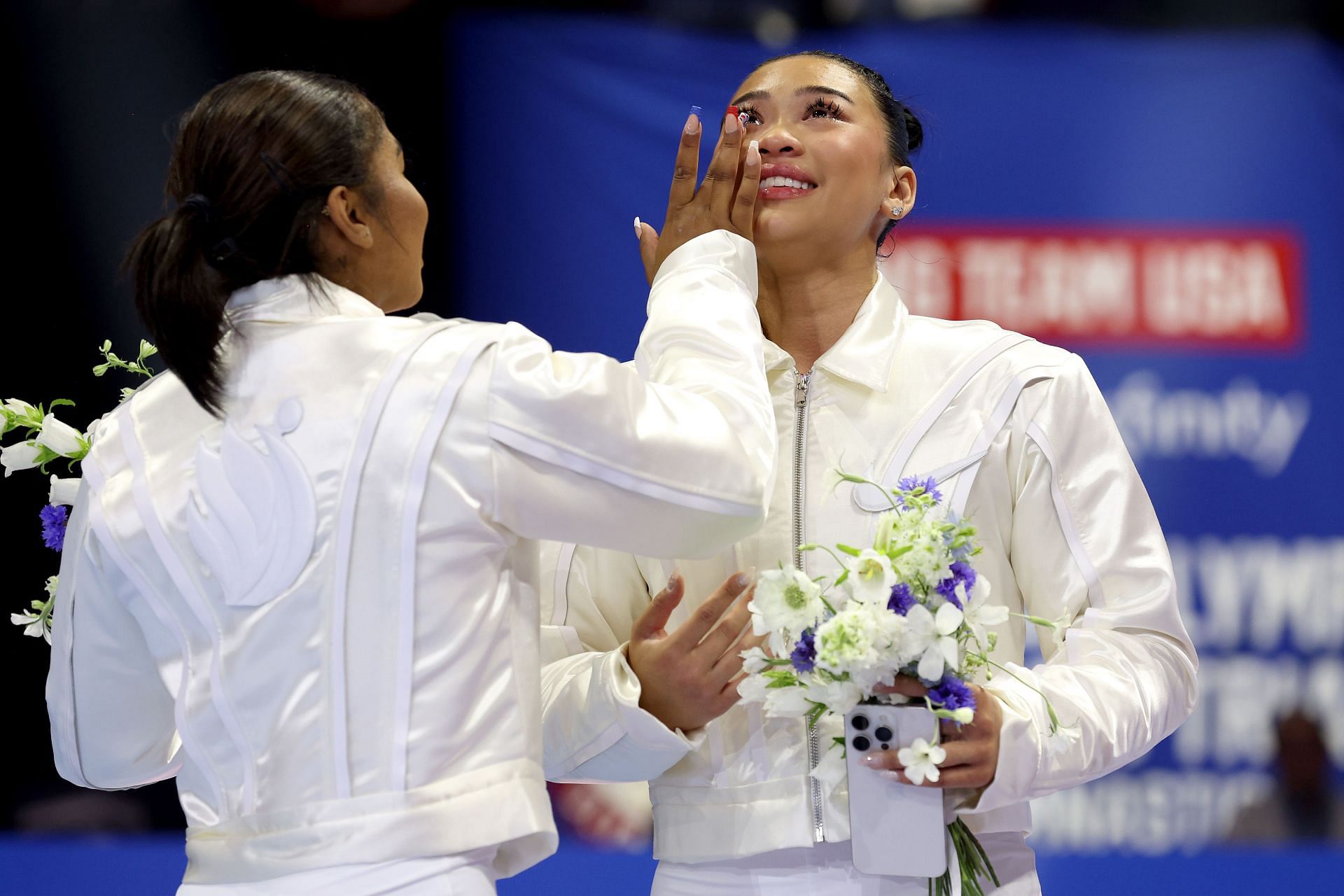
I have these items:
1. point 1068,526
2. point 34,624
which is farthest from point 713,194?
point 34,624

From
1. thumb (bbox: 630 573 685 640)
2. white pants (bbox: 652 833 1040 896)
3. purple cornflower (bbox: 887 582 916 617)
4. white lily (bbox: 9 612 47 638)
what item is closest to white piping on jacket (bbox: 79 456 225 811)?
white lily (bbox: 9 612 47 638)

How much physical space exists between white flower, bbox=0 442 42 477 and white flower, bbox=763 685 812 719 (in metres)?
1.15

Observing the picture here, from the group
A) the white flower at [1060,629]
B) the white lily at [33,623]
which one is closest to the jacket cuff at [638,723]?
the white flower at [1060,629]

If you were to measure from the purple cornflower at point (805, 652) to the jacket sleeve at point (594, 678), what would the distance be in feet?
1.03

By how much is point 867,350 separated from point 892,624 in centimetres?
69

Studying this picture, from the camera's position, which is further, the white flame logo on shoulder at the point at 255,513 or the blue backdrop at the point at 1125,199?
the blue backdrop at the point at 1125,199

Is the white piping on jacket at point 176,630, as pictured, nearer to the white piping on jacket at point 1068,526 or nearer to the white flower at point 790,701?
the white flower at point 790,701

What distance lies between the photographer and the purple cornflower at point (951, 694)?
5.74 ft

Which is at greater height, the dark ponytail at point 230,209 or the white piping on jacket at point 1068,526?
the dark ponytail at point 230,209

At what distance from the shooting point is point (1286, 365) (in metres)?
4.40

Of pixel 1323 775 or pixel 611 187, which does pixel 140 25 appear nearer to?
pixel 611 187

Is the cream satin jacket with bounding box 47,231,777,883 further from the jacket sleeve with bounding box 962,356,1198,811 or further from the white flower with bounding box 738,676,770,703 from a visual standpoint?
→ the jacket sleeve with bounding box 962,356,1198,811

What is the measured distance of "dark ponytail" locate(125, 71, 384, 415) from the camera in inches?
66.6

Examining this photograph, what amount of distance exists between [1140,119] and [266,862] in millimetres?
3645
